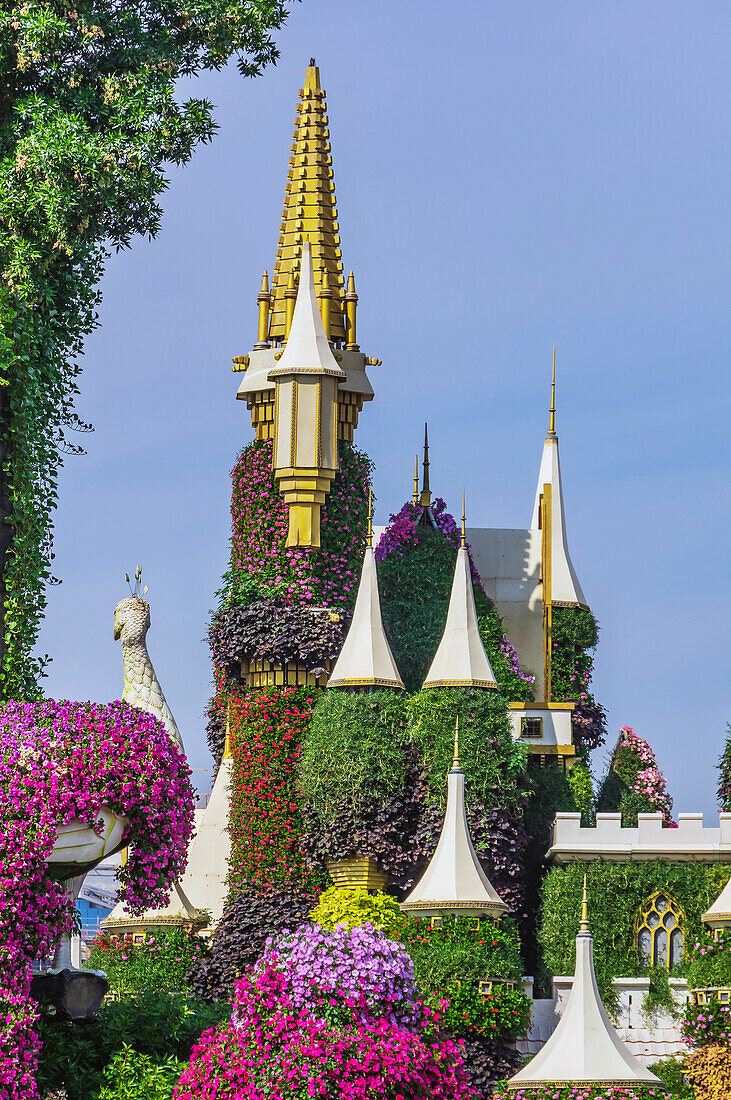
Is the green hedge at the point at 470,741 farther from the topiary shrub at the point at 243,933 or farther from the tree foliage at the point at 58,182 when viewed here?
the tree foliage at the point at 58,182

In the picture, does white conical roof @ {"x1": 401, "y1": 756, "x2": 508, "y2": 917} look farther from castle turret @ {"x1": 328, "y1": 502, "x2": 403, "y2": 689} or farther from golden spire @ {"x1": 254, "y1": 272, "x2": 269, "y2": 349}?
golden spire @ {"x1": 254, "y1": 272, "x2": 269, "y2": 349}

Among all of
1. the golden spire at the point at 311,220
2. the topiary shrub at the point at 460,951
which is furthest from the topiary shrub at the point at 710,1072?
the golden spire at the point at 311,220

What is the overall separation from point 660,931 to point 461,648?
15.6 feet

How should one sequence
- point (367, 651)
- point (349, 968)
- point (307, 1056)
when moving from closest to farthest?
point (307, 1056), point (349, 968), point (367, 651)

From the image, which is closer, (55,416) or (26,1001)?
(26,1001)

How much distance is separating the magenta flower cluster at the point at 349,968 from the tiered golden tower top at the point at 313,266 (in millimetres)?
13983

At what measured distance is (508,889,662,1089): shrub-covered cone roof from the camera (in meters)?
22.3

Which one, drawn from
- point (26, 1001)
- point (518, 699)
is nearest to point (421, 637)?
point (518, 699)

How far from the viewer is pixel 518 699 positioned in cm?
3306

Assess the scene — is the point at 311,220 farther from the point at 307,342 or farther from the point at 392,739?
the point at 392,739

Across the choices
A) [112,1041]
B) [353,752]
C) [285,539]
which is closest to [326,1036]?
[112,1041]

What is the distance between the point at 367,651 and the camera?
29.8 meters

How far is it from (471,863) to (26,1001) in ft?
29.2

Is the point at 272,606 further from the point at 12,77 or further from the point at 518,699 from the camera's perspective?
the point at 12,77
